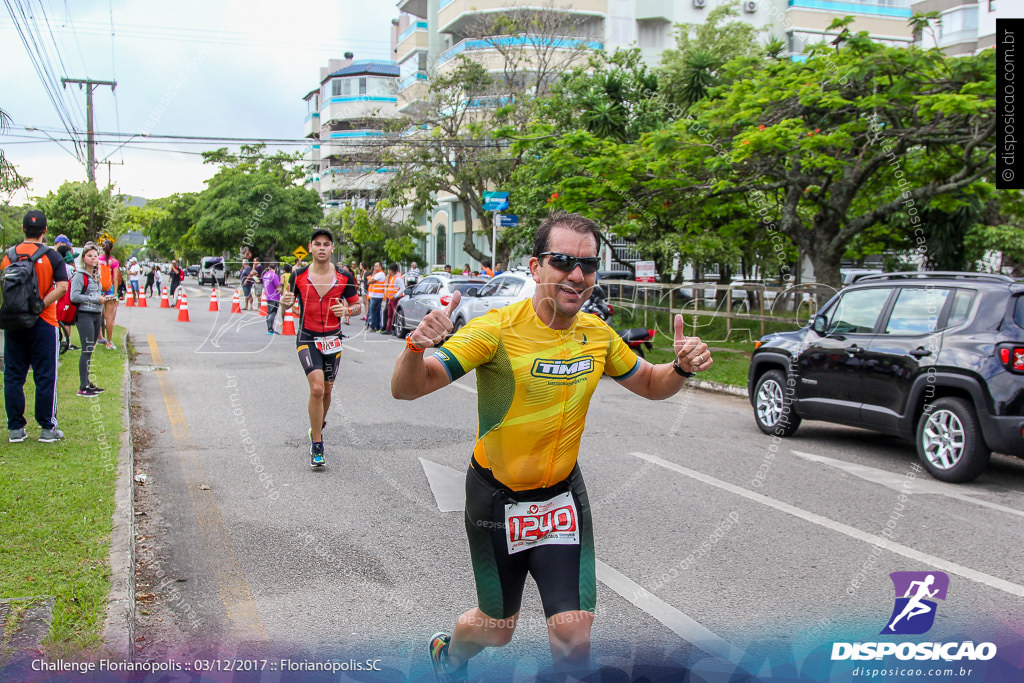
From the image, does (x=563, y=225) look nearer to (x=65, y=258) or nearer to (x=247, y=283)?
(x=65, y=258)

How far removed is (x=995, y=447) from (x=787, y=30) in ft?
148

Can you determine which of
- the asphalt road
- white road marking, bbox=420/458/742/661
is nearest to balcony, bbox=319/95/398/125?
the asphalt road

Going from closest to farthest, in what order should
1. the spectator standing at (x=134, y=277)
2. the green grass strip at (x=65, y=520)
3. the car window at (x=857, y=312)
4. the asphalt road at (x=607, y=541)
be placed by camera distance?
the green grass strip at (x=65, y=520) → the asphalt road at (x=607, y=541) → the car window at (x=857, y=312) → the spectator standing at (x=134, y=277)

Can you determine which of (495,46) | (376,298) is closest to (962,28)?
(495,46)

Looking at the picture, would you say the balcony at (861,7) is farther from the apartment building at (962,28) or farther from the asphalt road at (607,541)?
the asphalt road at (607,541)

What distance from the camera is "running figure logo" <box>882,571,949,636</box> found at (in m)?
4.53

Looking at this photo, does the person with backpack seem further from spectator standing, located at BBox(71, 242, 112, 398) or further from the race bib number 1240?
the race bib number 1240

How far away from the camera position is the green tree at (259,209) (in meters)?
55.3

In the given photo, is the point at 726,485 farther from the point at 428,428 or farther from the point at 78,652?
the point at 78,652

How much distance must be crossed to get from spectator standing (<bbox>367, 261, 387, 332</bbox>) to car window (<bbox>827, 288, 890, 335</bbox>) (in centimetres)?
1616

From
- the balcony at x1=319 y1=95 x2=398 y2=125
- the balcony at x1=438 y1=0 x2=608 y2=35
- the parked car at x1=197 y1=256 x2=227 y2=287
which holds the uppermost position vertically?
the balcony at x1=319 y1=95 x2=398 y2=125

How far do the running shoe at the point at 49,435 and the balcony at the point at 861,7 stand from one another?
49.4 meters

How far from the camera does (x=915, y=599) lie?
4.88 m

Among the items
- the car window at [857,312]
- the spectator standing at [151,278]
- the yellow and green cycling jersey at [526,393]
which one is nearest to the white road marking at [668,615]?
the yellow and green cycling jersey at [526,393]
